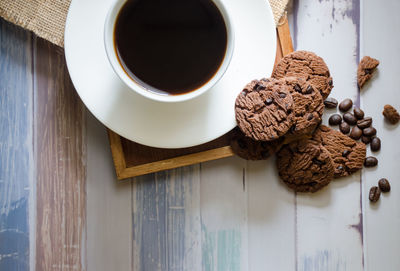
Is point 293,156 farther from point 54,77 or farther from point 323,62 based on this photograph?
point 54,77

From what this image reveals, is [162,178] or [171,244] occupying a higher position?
[162,178]

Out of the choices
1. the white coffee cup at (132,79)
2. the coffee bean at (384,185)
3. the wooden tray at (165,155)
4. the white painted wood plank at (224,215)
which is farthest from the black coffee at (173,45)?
the coffee bean at (384,185)

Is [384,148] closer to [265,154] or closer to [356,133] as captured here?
[356,133]

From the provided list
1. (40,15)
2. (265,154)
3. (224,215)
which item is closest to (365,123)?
(265,154)

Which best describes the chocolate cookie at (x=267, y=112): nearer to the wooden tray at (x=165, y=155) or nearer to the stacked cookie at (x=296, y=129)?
the stacked cookie at (x=296, y=129)

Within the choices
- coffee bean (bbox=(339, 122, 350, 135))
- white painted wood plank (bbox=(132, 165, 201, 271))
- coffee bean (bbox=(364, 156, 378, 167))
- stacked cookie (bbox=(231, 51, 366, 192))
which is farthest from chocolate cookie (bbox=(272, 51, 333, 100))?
white painted wood plank (bbox=(132, 165, 201, 271))

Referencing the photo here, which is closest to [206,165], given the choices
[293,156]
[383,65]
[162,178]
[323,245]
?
[162,178]
